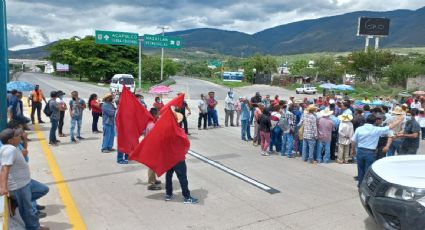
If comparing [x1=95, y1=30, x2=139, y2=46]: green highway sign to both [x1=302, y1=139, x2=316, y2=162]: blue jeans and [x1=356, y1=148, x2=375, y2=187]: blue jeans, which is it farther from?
[x1=356, y1=148, x2=375, y2=187]: blue jeans

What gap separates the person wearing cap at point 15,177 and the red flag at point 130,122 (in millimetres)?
3089

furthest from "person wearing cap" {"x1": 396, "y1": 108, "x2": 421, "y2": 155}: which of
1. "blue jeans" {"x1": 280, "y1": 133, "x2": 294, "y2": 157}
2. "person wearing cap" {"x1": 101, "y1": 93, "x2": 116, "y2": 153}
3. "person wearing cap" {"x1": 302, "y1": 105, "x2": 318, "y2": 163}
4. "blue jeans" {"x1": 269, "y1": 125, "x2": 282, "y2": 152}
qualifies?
"person wearing cap" {"x1": 101, "y1": 93, "x2": 116, "y2": 153}

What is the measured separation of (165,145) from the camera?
6922 millimetres

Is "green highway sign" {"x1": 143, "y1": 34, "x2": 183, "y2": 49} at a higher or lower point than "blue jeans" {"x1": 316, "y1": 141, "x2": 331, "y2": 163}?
higher

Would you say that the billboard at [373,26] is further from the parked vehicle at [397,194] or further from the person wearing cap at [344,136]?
the parked vehicle at [397,194]

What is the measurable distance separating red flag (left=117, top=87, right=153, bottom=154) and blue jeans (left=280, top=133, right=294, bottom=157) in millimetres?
4721

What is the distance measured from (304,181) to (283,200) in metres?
1.59

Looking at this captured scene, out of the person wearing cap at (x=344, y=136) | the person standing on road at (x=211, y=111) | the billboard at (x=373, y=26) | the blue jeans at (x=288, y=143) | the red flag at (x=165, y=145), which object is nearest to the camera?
the red flag at (x=165, y=145)

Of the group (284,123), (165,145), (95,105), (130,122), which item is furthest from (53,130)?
(284,123)

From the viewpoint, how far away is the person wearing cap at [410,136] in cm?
956

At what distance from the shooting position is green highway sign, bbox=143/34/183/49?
39625 mm

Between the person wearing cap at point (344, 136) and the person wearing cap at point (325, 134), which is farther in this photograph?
the person wearing cap at point (344, 136)

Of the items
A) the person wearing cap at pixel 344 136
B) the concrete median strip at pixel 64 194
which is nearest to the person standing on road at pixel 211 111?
the person wearing cap at pixel 344 136

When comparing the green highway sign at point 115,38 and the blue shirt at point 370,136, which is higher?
the green highway sign at point 115,38
